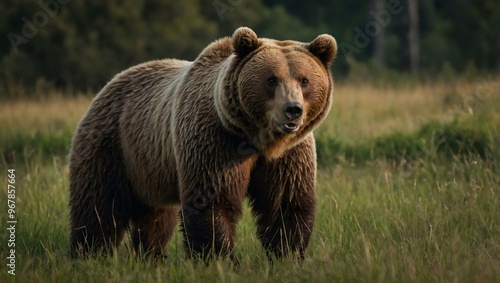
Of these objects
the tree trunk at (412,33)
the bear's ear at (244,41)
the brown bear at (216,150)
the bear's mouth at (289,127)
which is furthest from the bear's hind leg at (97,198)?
the tree trunk at (412,33)

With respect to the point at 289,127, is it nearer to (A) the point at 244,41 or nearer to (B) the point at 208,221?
(A) the point at 244,41

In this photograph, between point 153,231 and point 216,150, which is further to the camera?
point 153,231

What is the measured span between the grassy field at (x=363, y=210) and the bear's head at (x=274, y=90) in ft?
2.41

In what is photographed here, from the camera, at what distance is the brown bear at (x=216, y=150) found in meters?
4.93

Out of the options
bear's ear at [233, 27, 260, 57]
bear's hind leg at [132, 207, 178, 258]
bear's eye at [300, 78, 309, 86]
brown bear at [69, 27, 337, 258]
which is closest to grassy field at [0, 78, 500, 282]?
bear's hind leg at [132, 207, 178, 258]

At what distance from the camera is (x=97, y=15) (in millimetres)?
20438

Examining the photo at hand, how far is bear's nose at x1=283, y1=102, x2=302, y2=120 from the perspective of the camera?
4.69 m

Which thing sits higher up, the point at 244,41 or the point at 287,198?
the point at 244,41

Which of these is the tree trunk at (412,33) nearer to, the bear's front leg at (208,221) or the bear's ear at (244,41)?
the bear's ear at (244,41)

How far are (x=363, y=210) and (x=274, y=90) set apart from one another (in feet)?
7.56

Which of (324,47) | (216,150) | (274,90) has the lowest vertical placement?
(216,150)

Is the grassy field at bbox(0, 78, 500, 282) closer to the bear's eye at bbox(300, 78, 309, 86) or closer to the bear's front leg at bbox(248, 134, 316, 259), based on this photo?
the bear's front leg at bbox(248, 134, 316, 259)

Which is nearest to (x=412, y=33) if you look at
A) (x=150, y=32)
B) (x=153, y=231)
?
(x=150, y=32)

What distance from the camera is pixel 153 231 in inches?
247
